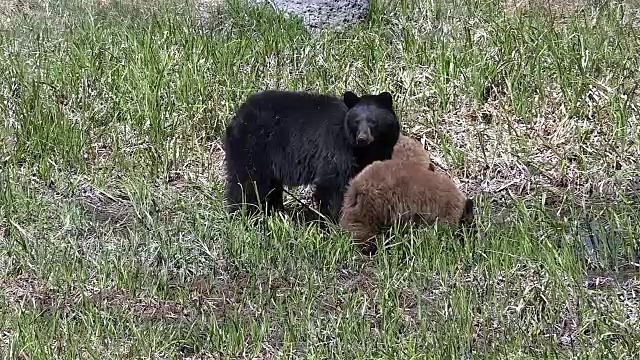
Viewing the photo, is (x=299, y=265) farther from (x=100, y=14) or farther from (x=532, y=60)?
(x=100, y=14)

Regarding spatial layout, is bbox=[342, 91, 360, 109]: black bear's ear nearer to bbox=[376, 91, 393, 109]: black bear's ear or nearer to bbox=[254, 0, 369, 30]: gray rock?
bbox=[376, 91, 393, 109]: black bear's ear

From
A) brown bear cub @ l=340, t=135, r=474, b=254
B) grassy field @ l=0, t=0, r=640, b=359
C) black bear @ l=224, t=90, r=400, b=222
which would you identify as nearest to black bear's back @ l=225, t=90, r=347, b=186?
black bear @ l=224, t=90, r=400, b=222

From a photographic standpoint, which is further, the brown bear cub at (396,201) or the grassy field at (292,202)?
the brown bear cub at (396,201)

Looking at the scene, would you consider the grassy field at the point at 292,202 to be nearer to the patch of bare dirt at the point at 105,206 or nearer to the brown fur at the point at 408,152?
the patch of bare dirt at the point at 105,206

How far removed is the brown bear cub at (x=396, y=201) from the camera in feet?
18.5

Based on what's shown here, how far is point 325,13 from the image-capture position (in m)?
8.80

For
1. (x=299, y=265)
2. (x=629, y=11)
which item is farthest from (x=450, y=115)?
(x=299, y=265)

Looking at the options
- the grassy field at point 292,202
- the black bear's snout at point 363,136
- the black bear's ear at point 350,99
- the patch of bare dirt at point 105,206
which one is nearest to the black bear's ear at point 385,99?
the black bear's ear at point 350,99

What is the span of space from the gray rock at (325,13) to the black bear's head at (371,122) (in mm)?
2593

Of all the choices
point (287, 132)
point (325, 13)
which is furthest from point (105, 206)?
point (325, 13)

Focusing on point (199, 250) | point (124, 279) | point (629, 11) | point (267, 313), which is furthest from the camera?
point (629, 11)

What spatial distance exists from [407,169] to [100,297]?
6.04 feet

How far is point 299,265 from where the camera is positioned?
220 inches

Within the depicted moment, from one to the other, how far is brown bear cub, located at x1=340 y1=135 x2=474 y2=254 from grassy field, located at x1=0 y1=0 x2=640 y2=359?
110 mm
